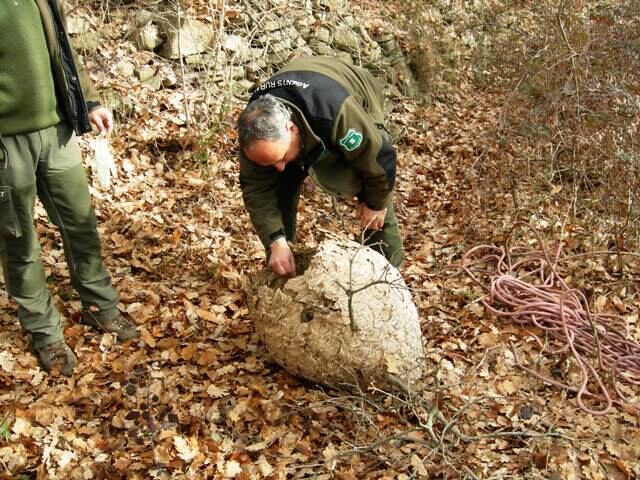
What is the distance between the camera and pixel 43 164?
326 centimetres

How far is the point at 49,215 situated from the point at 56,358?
88cm

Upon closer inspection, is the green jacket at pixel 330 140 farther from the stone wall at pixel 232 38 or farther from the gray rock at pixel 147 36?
the gray rock at pixel 147 36

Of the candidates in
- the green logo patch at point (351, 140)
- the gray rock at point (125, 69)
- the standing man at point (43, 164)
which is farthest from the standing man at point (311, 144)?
the gray rock at point (125, 69)

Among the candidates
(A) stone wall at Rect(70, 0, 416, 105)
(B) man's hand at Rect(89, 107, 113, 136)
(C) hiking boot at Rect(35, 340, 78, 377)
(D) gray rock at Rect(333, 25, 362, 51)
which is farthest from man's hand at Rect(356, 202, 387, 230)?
(D) gray rock at Rect(333, 25, 362, 51)

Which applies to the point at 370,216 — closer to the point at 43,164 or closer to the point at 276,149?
the point at 276,149

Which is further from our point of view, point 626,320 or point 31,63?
point 626,320

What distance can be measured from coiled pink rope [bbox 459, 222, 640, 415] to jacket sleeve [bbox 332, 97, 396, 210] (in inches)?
49.4

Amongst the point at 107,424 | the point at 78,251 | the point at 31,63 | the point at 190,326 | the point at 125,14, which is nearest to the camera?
the point at 31,63

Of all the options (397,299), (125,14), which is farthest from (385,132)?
(125,14)

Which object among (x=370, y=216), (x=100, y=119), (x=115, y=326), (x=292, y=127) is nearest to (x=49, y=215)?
(x=100, y=119)

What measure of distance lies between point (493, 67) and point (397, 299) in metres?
7.16

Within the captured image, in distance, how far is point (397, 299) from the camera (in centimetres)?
336

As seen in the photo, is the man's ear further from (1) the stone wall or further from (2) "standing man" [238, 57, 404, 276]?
(1) the stone wall

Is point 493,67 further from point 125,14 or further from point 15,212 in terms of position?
point 15,212
